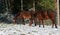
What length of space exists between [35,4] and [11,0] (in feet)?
13.3

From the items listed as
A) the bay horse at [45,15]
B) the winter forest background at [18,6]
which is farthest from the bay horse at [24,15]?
the winter forest background at [18,6]

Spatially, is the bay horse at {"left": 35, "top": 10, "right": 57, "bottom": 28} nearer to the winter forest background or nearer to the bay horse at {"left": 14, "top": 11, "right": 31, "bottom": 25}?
the bay horse at {"left": 14, "top": 11, "right": 31, "bottom": 25}

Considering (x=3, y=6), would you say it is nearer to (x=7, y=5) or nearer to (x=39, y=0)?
(x=7, y=5)

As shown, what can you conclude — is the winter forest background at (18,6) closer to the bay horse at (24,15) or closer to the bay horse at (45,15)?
the bay horse at (24,15)

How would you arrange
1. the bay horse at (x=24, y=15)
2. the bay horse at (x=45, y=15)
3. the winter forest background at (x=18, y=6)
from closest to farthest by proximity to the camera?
the bay horse at (x=45, y=15)
the bay horse at (x=24, y=15)
the winter forest background at (x=18, y=6)

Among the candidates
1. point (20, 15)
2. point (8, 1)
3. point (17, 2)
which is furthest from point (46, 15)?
point (8, 1)

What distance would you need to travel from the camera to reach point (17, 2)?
2459cm

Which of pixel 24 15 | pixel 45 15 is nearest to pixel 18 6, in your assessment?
pixel 24 15

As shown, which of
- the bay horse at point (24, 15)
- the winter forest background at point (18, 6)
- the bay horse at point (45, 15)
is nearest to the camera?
the bay horse at point (45, 15)

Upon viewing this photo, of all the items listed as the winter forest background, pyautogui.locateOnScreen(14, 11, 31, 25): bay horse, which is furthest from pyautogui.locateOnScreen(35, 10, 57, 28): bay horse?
the winter forest background

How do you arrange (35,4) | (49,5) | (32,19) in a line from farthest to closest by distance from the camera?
(35,4)
(49,5)
(32,19)

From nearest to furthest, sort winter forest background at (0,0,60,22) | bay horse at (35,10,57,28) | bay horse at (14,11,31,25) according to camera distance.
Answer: bay horse at (35,10,57,28), bay horse at (14,11,31,25), winter forest background at (0,0,60,22)

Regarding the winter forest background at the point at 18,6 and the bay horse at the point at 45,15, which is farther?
the winter forest background at the point at 18,6

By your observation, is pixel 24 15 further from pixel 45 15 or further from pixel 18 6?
pixel 18 6
